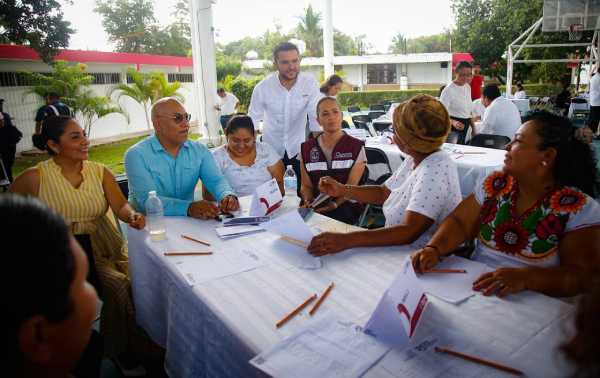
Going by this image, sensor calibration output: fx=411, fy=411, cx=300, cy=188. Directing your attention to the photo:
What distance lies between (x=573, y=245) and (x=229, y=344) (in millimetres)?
1329

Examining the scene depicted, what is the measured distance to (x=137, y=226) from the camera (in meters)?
2.34

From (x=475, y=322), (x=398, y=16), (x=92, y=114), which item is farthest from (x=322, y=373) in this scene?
(x=398, y=16)

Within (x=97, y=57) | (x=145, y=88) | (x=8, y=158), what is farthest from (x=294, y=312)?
(x=145, y=88)

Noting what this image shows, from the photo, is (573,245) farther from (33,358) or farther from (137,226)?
(137,226)

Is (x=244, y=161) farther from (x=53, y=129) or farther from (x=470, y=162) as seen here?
(x=470, y=162)

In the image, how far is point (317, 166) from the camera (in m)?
3.40

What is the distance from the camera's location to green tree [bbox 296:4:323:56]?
43.1m

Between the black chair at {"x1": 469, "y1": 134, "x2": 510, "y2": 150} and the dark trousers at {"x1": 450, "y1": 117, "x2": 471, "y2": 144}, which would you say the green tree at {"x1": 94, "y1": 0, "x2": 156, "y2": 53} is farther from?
the black chair at {"x1": 469, "y1": 134, "x2": 510, "y2": 150}

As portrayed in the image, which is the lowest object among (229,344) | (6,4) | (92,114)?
(229,344)

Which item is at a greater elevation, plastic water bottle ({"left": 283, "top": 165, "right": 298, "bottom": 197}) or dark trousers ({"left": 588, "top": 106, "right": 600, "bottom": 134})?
dark trousers ({"left": 588, "top": 106, "right": 600, "bottom": 134})

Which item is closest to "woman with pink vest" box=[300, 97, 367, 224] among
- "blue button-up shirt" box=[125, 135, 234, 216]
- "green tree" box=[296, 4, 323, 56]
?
"blue button-up shirt" box=[125, 135, 234, 216]

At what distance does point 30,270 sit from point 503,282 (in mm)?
1413

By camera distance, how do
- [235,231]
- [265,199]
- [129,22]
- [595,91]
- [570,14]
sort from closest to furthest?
[235,231]
[265,199]
[129,22]
[595,91]
[570,14]

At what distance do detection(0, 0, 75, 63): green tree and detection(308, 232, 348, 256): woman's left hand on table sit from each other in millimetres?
4590
